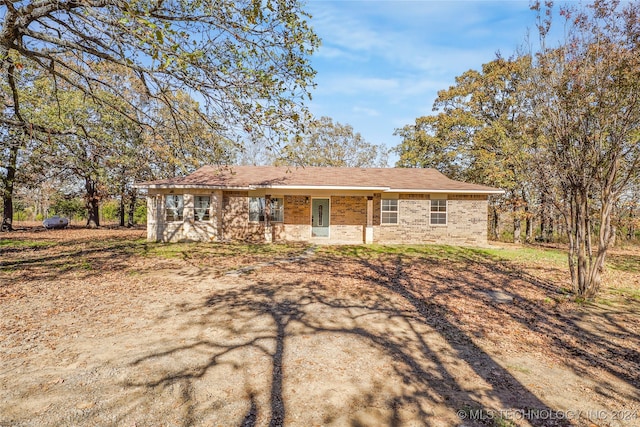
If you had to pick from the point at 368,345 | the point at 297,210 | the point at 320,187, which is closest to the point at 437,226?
the point at 320,187

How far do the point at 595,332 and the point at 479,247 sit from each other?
1110cm

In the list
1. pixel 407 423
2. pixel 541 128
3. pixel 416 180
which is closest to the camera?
pixel 407 423

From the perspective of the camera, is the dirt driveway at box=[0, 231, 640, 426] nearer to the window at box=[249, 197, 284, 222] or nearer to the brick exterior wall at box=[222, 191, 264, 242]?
the brick exterior wall at box=[222, 191, 264, 242]

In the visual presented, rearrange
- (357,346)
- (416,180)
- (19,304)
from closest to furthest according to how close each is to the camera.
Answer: (357,346)
(19,304)
(416,180)

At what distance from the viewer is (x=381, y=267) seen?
398 inches

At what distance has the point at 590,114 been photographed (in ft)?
22.1

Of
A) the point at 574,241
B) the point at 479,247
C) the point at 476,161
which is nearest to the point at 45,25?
the point at 574,241

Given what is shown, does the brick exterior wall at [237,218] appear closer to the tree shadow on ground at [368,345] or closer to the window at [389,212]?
the window at [389,212]

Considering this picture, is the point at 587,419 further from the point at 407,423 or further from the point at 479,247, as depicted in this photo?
the point at 479,247

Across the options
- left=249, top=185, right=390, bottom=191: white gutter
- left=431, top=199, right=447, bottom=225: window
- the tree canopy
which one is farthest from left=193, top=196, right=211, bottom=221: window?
the tree canopy

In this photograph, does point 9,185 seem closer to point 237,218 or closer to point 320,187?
point 237,218

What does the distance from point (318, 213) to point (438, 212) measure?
617cm

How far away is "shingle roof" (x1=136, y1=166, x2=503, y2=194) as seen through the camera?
14.9 m

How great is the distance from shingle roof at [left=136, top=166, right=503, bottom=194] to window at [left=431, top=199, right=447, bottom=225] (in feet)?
2.87
